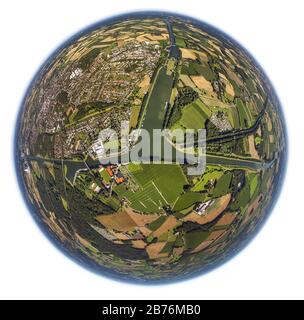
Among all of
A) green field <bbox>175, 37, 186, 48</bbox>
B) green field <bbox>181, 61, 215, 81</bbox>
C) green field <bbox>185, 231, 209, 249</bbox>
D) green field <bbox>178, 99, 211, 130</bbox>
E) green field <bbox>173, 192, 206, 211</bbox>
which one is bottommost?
green field <bbox>185, 231, 209, 249</bbox>

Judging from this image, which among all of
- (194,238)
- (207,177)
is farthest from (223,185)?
(194,238)

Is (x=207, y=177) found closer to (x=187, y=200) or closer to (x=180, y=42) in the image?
(x=187, y=200)

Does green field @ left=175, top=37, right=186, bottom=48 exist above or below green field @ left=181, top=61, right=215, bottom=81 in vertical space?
above

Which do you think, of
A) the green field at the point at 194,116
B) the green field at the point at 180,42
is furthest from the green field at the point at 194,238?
the green field at the point at 180,42

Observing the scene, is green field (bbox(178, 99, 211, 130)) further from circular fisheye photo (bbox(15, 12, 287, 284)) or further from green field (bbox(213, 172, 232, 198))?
green field (bbox(213, 172, 232, 198))

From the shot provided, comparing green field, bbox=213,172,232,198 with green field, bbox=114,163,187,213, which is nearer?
green field, bbox=114,163,187,213

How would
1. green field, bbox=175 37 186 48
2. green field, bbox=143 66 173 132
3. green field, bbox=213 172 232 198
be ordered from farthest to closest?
green field, bbox=175 37 186 48 < green field, bbox=213 172 232 198 < green field, bbox=143 66 173 132

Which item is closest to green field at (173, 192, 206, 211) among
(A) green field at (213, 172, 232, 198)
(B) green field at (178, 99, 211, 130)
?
(A) green field at (213, 172, 232, 198)

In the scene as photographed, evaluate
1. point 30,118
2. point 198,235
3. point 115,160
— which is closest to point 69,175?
point 115,160

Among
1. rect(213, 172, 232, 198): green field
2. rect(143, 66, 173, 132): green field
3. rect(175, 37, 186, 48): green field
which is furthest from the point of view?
rect(175, 37, 186, 48): green field
